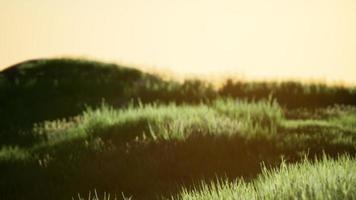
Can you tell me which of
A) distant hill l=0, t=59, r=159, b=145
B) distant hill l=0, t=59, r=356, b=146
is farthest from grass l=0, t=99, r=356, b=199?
distant hill l=0, t=59, r=159, b=145

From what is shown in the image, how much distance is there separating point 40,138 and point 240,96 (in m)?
7.51

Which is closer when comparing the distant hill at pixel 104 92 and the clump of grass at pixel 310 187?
the clump of grass at pixel 310 187

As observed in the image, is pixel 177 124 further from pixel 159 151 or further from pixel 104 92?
pixel 104 92

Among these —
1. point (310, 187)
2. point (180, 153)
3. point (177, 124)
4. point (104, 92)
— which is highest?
point (310, 187)

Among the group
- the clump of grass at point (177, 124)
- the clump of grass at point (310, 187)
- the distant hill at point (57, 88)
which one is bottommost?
the distant hill at point (57, 88)

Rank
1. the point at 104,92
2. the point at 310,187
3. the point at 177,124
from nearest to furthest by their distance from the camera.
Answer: the point at 310,187 → the point at 177,124 → the point at 104,92

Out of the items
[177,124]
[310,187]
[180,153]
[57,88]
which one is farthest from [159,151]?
[57,88]

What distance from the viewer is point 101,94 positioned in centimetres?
1934

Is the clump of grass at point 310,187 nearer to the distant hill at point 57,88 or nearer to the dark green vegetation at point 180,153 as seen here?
the dark green vegetation at point 180,153

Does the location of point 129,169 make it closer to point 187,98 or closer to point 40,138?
point 40,138

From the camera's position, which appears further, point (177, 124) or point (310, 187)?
point (177, 124)

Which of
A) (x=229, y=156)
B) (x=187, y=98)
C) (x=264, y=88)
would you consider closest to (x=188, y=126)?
(x=229, y=156)

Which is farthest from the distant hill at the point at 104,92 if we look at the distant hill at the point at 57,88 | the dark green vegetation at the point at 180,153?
the dark green vegetation at the point at 180,153

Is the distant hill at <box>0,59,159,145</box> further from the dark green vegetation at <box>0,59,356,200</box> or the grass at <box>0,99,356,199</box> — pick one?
the grass at <box>0,99,356,199</box>
